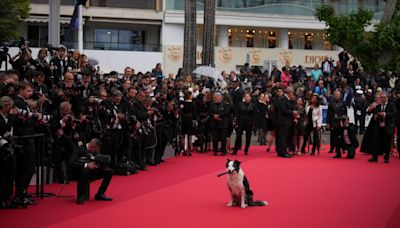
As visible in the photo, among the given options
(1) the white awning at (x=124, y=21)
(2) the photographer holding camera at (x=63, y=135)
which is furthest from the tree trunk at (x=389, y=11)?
(1) the white awning at (x=124, y=21)

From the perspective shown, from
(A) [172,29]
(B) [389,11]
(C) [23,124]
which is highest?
(B) [389,11]

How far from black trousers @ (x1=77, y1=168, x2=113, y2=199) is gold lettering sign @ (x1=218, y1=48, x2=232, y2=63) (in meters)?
29.5

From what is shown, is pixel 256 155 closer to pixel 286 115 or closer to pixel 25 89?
pixel 286 115

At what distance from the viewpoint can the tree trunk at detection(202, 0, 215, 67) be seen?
84.5 ft

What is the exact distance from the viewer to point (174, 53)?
39812 millimetres

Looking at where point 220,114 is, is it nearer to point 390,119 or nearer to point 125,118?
point 390,119

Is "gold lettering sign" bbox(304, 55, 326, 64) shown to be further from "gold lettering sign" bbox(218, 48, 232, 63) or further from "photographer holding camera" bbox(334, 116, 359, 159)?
"photographer holding camera" bbox(334, 116, 359, 159)

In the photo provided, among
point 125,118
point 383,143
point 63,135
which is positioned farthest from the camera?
point 383,143

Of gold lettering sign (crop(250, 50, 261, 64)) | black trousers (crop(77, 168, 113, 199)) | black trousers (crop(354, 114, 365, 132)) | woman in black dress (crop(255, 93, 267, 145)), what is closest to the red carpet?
black trousers (crop(77, 168, 113, 199))

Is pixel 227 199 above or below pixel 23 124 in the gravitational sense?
below

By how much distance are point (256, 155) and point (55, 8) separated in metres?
7.18

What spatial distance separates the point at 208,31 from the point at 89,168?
51.6 ft

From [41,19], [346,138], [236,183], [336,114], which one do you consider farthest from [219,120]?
[41,19]

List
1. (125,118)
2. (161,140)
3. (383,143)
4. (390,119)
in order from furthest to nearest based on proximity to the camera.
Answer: (383,143) → (390,119) → (161,140) → (125,118)
